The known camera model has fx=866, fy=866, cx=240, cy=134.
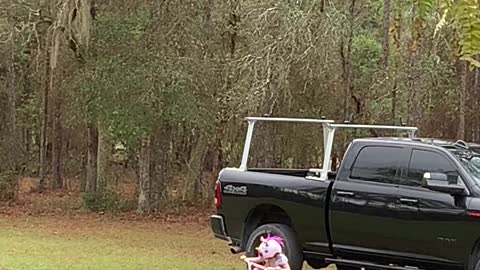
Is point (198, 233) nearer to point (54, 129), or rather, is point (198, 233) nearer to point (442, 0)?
point (54, 129)

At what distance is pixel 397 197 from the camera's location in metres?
9.27

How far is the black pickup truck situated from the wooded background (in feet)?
18.4

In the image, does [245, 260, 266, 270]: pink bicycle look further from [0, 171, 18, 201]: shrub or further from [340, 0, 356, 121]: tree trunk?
[0, 171, 18, 201]: shrub

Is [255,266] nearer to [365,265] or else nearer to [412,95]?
[365,265]

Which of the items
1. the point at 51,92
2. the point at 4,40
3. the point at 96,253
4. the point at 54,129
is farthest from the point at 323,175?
the point at 54,129

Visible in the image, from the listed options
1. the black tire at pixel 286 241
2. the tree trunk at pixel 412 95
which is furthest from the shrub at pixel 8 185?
the black tire at pixel 286 241

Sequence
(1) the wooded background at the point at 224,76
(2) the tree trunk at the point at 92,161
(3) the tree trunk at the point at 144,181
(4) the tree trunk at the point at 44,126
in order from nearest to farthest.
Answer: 1. (1) the wooded background at the point at 224,76
2. (3) the tree trunk at the point at 144,181
3. (2) the tree trunk at the point at 92,161
4. (4) the tree trunk at the point at 44,126

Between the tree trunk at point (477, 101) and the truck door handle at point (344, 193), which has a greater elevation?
the tree trunk at point (477, 101)

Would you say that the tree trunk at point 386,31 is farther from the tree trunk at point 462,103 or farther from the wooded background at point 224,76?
the tree trunk at point 462,103

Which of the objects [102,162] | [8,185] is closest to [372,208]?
[102,162]

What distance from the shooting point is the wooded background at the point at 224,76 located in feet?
53.5

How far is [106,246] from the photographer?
632 inches

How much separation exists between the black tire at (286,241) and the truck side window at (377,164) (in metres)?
1.09


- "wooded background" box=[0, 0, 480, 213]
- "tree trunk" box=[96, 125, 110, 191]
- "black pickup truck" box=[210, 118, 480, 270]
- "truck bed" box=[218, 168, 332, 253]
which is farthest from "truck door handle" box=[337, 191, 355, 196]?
"tree trunk" box=[96, 125, 110, 191]
